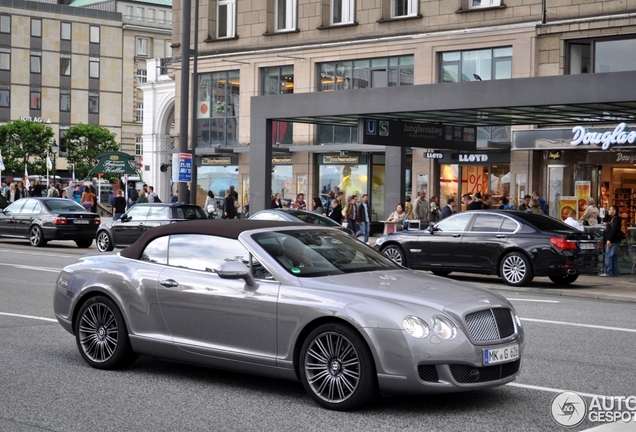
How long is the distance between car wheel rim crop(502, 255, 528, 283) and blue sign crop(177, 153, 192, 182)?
12.0 metres

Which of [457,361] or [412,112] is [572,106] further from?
[457,361]

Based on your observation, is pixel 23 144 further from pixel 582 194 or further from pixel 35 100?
pixel 582 194

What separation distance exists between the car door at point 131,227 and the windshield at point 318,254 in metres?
19.5

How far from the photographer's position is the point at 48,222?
29.6 metres

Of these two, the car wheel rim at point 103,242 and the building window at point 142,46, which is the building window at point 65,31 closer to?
the building window at point 142,46

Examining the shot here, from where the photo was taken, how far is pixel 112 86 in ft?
354

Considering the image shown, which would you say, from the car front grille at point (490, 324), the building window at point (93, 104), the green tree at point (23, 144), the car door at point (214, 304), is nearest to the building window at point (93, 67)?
the building window at point (93, 104)

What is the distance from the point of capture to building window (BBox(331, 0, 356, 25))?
3847 cm

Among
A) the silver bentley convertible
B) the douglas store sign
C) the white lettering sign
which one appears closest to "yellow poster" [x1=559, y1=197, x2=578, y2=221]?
the douglas store sign

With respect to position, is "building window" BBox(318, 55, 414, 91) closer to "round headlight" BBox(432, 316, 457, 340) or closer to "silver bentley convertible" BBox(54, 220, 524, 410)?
"silver bentley convertible" BBox(54, 220, 524, 410)

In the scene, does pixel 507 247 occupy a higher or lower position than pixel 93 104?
lower

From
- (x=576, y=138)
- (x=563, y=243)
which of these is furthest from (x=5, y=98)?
(x=563, y=243)

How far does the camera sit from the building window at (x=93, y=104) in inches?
4193

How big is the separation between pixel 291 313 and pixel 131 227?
821 inches
